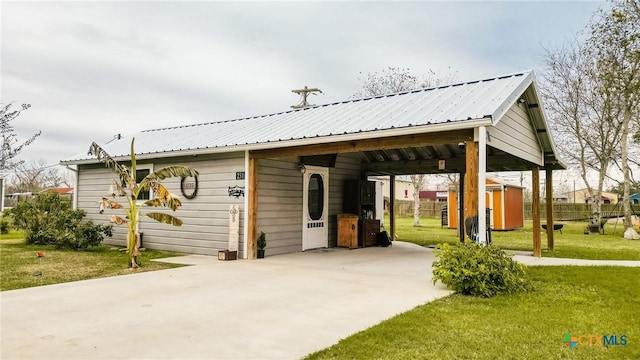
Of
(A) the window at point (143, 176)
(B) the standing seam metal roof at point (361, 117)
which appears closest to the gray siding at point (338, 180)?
(B) the standing seam metal roof at point (361, 117)

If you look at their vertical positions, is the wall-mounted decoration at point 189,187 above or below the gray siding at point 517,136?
below

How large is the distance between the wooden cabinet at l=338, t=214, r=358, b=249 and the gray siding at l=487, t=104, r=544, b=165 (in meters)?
4.29

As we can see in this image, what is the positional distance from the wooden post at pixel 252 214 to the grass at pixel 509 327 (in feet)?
14.9

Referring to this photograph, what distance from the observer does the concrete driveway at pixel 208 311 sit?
354 centimetres

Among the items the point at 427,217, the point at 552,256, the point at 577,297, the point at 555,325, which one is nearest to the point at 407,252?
the point at 552,256

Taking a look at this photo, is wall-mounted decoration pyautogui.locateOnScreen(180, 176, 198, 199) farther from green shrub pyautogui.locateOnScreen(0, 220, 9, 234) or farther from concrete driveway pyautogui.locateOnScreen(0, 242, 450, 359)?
green shrub pyautogui.locateOnScreen(0, 220, 9, 234)

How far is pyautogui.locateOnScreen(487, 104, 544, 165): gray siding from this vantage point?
729 centimetres

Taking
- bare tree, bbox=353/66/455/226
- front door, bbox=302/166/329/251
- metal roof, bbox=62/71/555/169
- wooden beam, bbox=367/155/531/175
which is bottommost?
front door, bbox=302/166/329/251

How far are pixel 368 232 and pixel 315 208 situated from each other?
1.71 m

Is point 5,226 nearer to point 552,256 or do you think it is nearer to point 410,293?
point 410,293

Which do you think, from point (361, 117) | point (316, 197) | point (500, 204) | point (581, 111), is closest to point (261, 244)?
point (316, 197)

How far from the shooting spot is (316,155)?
34.3 feet

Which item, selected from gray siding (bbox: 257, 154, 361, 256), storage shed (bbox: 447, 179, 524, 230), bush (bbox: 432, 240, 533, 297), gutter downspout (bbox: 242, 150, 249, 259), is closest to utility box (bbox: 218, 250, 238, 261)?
gutter downspout (bbox: 242, 150, 249, 259)

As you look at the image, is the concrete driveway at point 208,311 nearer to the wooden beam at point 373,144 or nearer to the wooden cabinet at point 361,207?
the wooden beam at point 373,144
